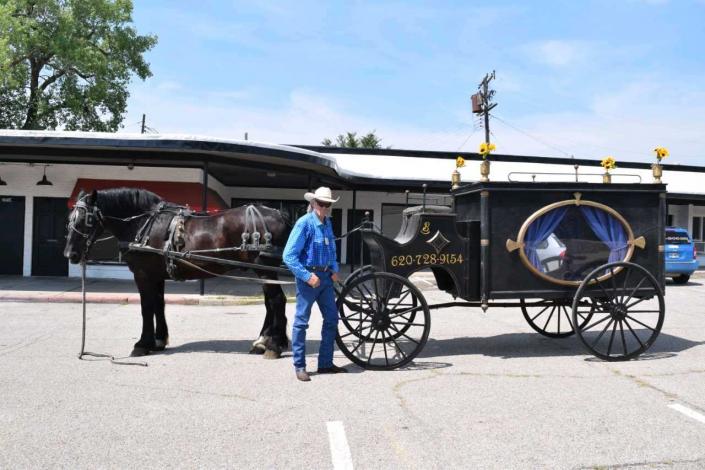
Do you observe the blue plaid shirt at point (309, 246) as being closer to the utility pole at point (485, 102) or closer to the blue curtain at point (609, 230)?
the blue curtain at point (609, 230)

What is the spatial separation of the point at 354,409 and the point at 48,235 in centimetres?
1404

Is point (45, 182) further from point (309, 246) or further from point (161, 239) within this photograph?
point (309, 246)

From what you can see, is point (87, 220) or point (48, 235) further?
point (48, 235)

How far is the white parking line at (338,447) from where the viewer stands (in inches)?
143

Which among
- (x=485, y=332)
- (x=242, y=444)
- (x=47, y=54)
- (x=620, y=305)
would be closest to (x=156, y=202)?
(x=242, y=444)

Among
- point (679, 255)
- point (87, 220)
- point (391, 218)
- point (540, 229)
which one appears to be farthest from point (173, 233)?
point (391, 218)

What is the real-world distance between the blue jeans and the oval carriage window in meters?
2.41

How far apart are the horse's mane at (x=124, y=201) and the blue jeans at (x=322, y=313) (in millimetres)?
2546

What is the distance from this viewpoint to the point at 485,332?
852 centimetres

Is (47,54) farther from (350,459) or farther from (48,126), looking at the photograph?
(350,459)

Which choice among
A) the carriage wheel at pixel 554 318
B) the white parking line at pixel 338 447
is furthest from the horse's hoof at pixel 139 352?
the carriage wheel at pixel 554 318

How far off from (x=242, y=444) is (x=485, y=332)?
5.35 metres

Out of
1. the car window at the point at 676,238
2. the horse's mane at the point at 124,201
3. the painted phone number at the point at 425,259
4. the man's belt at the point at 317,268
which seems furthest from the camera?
the car window at the point at 676,238

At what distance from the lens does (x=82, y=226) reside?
660 cm
